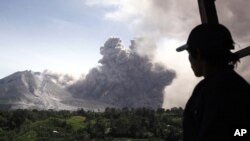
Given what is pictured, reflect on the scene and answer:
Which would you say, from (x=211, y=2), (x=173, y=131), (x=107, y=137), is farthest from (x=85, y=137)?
(x=211, y=2)

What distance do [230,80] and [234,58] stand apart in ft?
0.79

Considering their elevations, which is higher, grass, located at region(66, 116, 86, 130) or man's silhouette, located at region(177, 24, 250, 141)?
grass, located at region(66, 116, 86, 130)

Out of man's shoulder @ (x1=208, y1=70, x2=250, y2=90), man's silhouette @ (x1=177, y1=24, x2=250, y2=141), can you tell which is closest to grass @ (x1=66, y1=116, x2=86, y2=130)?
man's silhouette @ (x1=177, y1=24, x2=250, y2=141)

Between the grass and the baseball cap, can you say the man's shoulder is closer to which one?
the baseball cap

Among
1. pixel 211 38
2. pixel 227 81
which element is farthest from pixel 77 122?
pixel 227 81

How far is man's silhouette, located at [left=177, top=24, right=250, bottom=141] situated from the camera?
1593 mm

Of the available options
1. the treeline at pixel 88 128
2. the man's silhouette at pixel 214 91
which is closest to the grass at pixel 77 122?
the treeline at pixel 88 128

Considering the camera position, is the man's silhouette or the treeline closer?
the man's silhouette

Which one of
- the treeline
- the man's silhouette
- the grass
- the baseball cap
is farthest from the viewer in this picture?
the grass

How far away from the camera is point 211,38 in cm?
182

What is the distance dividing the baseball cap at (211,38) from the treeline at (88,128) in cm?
10499

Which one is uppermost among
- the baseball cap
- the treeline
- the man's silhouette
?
A: the treeline

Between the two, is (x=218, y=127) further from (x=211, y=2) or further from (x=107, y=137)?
(x=107, y=137)

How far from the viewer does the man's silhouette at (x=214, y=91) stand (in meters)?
1.59
